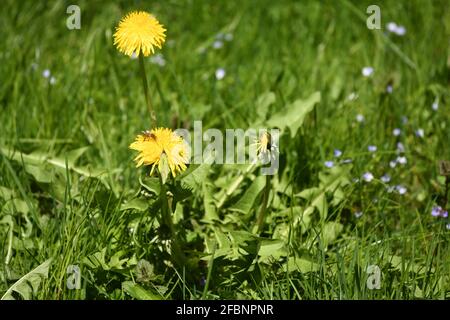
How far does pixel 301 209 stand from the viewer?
8.74ft

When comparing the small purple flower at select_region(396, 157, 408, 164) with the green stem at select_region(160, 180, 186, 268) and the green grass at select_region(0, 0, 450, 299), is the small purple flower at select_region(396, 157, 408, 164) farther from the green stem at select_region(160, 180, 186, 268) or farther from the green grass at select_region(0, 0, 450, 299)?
the green stem at select_region(160, 180, 186, 268)

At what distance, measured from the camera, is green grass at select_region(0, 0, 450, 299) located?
2291 millimetres

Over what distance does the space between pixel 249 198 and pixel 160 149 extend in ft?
2.07

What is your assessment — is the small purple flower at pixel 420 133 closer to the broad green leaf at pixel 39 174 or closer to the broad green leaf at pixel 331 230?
the broad green leaf at pixel 331 230

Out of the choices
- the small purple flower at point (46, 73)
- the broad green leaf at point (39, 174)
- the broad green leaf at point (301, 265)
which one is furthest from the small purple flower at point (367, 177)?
the small purple flower at point (46, 73)

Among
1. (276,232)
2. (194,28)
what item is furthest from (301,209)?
(194,28)

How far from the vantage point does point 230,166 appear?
2.71 metres

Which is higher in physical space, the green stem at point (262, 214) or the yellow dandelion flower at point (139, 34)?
the yellow dandelion flower at point (139, 34)

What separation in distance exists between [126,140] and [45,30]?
3.64 feet

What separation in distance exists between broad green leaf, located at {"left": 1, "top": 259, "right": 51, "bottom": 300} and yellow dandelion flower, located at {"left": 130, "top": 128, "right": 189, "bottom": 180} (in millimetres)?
498

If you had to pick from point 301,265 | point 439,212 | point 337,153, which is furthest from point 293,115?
point 301,265

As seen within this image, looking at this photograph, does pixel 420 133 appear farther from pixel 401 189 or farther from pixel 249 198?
pixel 249 198

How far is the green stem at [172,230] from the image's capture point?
2.21 meters

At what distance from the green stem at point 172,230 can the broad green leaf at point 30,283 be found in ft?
1.29
